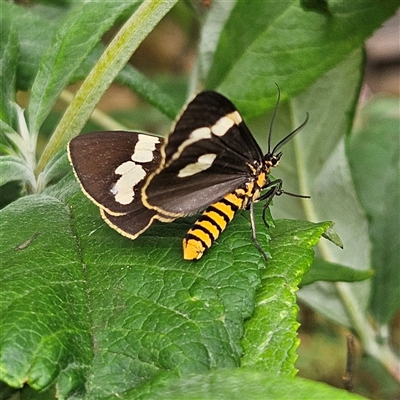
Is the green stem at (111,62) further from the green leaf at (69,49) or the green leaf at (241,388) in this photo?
the green leaf at (241,388)

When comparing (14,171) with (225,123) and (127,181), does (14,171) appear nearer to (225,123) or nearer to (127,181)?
(127,181)

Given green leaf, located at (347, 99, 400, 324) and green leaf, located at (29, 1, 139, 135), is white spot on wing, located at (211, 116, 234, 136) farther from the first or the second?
green leaf, located at (347, 99, 400, 324)

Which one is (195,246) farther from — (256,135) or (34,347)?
(256,135)

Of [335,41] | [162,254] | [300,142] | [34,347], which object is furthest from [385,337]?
[34,347]

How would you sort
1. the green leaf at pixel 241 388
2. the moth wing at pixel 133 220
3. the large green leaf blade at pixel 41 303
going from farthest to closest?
the moth wing at pixel 133 220, the large green leaf blade at pixel 41 303, the green leaf at pixel 241 388

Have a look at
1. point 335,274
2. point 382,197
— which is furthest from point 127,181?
point 382,197

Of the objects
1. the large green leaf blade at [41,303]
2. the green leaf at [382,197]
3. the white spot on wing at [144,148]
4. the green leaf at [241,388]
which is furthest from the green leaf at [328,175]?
the green leaf at [241,388]
